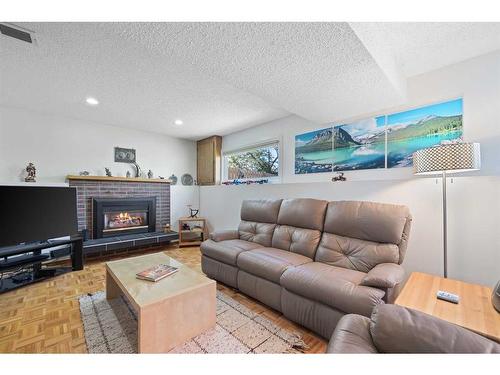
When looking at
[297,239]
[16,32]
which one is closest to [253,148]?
[297,239]

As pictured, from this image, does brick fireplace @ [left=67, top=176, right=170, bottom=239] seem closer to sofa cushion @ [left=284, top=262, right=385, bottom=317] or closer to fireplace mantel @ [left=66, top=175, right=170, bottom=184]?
fireplace mantel @ [left=66, top=175, right=170, bottom=184]

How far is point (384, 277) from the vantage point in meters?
1.49

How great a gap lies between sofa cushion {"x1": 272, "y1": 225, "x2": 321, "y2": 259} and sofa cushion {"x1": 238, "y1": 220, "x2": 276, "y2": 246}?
10 cm

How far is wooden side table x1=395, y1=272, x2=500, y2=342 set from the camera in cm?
106

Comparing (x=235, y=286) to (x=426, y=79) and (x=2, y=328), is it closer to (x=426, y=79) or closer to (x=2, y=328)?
(x=2, y=328)

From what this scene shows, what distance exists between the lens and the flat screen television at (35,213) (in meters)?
2.35

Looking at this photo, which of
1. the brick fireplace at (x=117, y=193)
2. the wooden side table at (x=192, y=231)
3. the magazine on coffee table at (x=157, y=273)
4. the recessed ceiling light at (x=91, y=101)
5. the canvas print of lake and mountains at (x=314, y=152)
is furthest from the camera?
the wooden side table at (x=192, y=231)

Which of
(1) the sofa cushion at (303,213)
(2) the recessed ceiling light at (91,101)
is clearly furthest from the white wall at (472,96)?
(2) the recessed ceiling light at (91,101)

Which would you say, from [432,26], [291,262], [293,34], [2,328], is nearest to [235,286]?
[291,262]

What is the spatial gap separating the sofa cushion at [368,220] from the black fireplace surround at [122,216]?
11.6 feet

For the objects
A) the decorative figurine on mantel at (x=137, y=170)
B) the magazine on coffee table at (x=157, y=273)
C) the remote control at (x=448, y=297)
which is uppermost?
the decorative figurine on mantel at (x=137, y=170)

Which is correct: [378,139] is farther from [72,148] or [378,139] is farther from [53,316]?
[72,148]

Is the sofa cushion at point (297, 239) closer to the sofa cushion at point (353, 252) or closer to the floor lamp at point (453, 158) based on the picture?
the sofa cushion at point (353, 252)

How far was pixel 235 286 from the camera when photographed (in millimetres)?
2344
